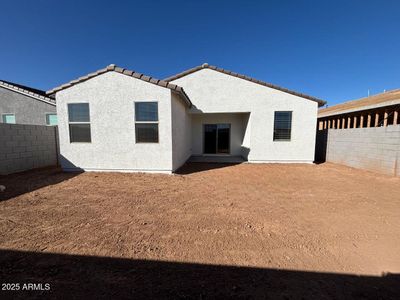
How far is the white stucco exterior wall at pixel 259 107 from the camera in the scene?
9062mm

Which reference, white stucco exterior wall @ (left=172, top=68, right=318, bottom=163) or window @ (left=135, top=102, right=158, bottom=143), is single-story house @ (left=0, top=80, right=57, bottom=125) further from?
white stucco exterior wall @ (left=172, top=68, right=318, bottom=163)

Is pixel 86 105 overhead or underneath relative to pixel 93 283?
overhead

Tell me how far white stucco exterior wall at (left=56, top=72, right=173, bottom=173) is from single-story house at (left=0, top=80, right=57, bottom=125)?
539 centimetres

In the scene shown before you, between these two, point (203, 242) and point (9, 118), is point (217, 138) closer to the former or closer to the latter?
point (203, 242)

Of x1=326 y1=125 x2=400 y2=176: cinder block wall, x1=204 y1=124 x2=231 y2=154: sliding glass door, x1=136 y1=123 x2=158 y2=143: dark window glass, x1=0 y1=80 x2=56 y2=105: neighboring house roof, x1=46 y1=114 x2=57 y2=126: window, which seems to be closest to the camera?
x1=326 y1=125 x2=400 y2=176: cinder block wall

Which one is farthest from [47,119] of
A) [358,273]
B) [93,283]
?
[358,273]

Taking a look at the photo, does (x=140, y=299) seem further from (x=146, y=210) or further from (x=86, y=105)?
(x=86, y=105)

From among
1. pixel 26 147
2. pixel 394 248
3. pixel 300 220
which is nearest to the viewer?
pixel 394 248

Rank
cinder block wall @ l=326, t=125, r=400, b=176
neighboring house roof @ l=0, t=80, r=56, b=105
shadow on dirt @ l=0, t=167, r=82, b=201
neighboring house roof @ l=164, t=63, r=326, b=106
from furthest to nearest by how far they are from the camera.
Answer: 1. neighboring house roof @ l=0, t=80, r=56, b=105
2. neighboring house roof @ l=164, t=63, r=326, b=106
3. cinder block wall @ l=326, t=125, r=400, b=176
4. shadow on dirt @ l=0, t=167, r=82, b=201

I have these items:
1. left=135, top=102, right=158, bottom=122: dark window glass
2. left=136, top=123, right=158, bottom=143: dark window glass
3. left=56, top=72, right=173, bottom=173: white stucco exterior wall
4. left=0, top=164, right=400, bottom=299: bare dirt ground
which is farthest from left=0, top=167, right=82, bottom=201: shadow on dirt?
left=135, top=102, right=158, bottom=122: dark window glass

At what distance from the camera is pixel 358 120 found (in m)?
9.40

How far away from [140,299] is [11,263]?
6.07ft

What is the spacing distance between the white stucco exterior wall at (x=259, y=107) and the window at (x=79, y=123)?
4912 millimetres

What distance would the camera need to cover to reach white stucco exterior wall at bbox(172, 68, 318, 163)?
9062 mm
